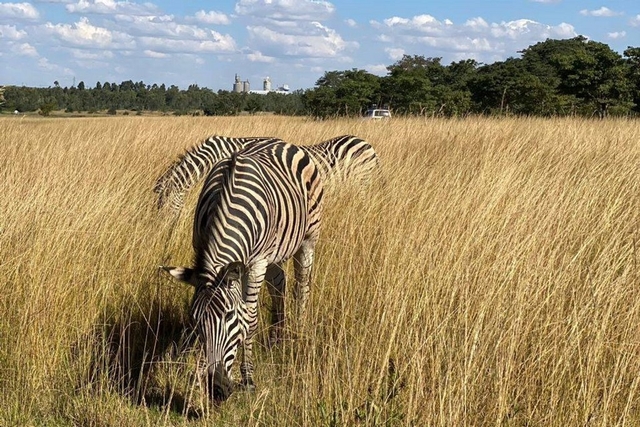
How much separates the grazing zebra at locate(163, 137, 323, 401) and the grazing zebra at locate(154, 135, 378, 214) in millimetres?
1887

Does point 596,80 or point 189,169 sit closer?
point 189,169

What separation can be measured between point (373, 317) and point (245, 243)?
0.75m

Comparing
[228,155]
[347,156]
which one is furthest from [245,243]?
[347,156]

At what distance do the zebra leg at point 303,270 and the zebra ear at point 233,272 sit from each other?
1.19m

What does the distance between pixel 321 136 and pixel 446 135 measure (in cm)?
220

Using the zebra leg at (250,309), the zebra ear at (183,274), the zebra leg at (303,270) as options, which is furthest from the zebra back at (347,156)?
the zebra ear at (183,274)

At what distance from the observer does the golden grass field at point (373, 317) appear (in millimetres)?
2693

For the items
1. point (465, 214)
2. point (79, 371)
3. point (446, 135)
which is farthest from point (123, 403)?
point (446, 135)

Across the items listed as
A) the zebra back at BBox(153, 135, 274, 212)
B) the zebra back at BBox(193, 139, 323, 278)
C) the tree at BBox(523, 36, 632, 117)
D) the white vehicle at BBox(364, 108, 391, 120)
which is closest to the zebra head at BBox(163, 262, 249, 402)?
the zebra back at BBox(193, 139, 323, 278)

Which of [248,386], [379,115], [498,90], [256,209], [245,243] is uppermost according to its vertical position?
[498,90]

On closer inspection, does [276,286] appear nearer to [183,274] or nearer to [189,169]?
[183,274]

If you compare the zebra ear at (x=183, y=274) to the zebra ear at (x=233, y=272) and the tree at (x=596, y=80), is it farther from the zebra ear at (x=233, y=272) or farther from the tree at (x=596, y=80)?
the tree at (x=596, y=80)

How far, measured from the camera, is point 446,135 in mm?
9898

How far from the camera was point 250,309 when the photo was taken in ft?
10.7
